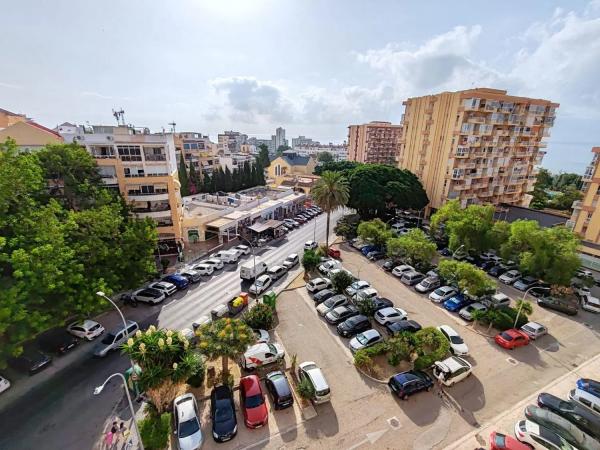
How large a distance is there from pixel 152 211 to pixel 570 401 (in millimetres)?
45002

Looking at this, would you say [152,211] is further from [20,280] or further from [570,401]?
[570,401]

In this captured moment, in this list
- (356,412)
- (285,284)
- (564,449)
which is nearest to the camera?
(564,449)

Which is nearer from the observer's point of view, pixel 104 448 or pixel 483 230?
pixel 104 448

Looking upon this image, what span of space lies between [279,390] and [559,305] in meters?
30.9

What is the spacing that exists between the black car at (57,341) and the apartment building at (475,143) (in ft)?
192

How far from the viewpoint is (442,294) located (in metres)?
30.8

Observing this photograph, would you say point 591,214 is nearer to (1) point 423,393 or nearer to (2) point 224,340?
(1) point 423,393

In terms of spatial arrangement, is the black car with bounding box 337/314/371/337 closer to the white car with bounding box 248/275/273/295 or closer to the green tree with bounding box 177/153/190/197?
the white car with bounding box 248/275/273/295

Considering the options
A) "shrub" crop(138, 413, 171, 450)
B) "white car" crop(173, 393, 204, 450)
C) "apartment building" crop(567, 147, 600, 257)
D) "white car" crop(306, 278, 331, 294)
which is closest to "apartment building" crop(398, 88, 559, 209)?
"apartment building" crop(567, 147, 600, 257)

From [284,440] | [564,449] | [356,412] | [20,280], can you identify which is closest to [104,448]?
[284,440]

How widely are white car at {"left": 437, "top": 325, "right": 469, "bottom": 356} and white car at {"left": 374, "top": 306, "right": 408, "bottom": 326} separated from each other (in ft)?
11.1

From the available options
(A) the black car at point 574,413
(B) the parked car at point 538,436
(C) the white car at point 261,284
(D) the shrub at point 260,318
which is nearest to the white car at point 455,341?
(A) the black car at point 574,413

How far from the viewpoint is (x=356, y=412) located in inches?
702

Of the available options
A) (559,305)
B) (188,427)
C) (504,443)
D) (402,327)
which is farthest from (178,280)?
(559,305)
